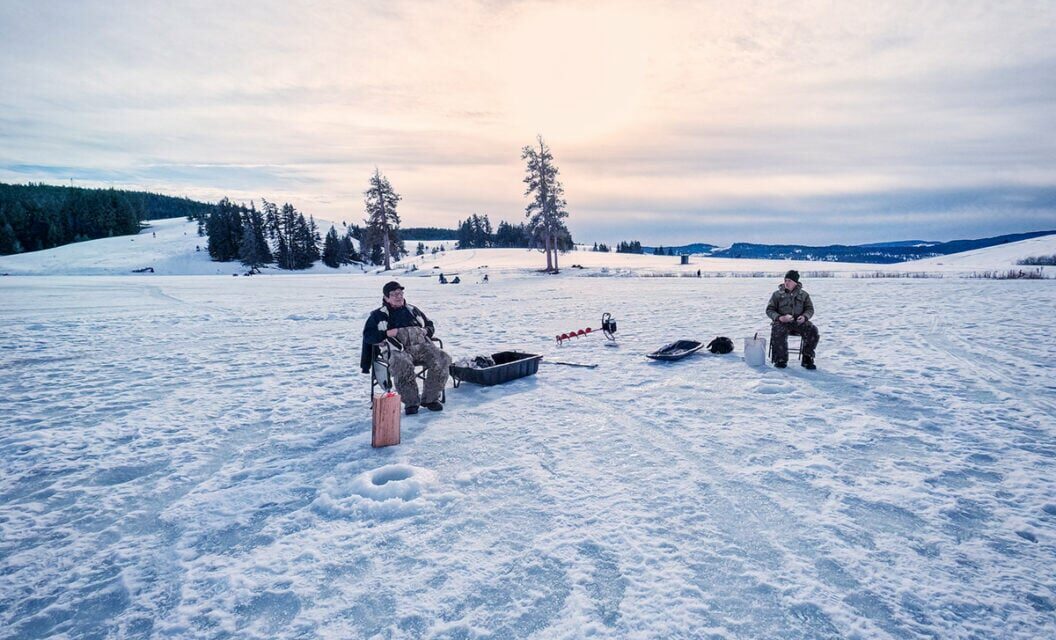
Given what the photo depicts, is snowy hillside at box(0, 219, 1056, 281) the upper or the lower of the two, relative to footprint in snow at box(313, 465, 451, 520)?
upper

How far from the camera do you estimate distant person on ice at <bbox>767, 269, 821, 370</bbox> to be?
8.51 metres

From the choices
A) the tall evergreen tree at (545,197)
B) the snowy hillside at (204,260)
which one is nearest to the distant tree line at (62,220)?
the snowy hillside at (204,260)

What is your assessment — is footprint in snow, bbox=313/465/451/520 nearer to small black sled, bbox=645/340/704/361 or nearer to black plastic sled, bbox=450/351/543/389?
black plastic sled, bbox=450/351/543/389

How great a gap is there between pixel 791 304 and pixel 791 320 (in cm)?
30

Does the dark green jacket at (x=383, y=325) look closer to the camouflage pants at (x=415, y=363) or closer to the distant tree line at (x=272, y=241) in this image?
the camouflage pants at (x=415, y=363)

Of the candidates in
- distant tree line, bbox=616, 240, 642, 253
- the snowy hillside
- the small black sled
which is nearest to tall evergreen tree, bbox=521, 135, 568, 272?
the snowy hillside

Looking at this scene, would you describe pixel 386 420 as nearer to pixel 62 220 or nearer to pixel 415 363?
pixel 415 363

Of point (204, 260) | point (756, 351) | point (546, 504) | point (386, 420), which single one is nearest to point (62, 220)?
point (204, 260)

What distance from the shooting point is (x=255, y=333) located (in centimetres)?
1382

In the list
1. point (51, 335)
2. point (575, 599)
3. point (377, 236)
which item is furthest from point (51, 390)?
point (377, 236)

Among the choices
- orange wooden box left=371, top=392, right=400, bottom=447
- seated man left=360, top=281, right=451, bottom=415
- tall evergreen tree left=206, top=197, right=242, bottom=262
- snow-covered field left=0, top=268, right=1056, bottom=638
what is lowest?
snow-covered field left=0, top=268, right=1056, bottom=638

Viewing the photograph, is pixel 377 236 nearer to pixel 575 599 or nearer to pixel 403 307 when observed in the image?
pixel 403 307

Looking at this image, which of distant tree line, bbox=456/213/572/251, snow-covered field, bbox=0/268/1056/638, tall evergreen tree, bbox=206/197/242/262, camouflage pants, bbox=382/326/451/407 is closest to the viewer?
snow-covered field, bbox=0/268/1056/638

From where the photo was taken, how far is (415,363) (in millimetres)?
6699
